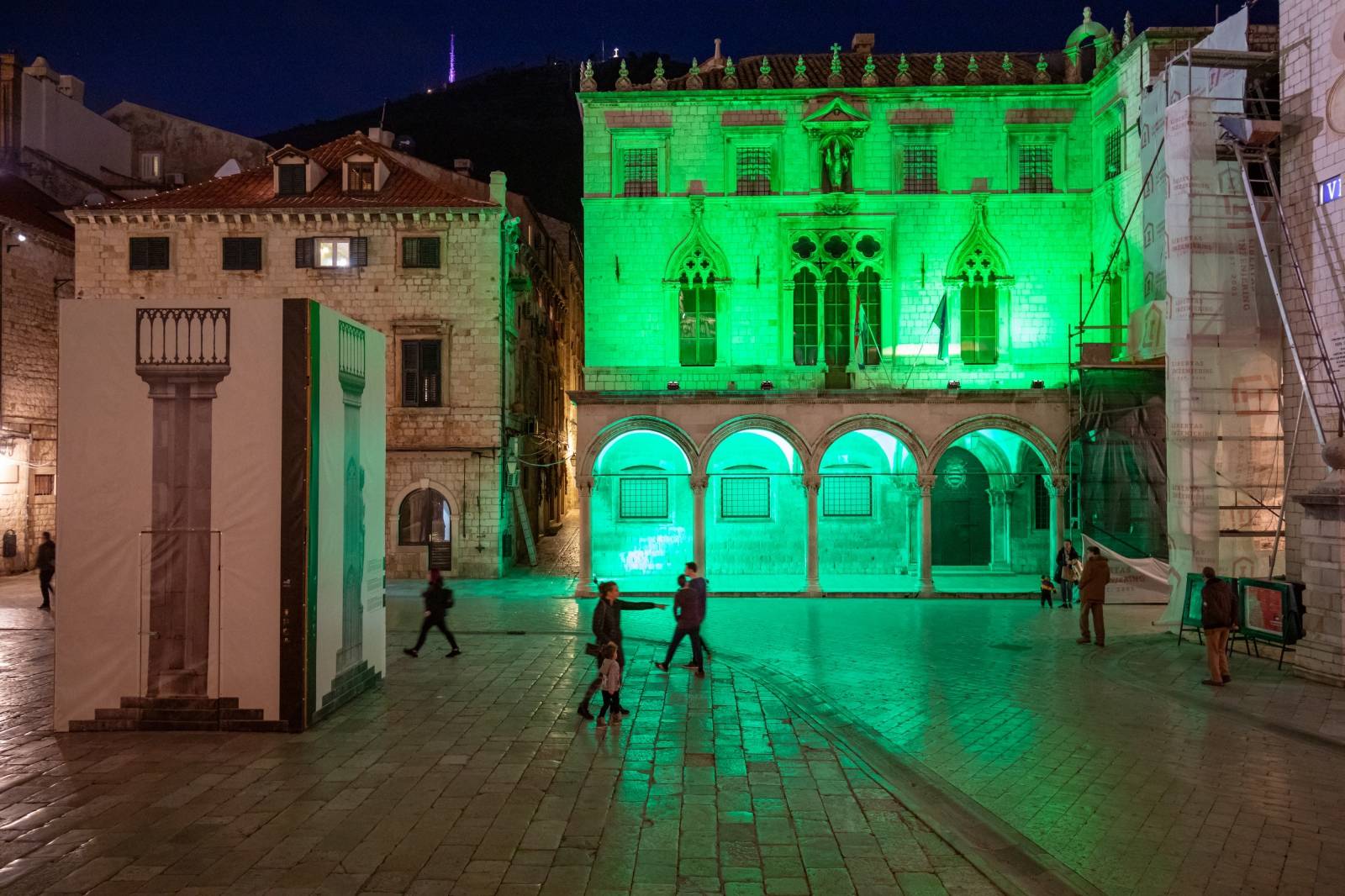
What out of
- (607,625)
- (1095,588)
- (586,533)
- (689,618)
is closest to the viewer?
(607,625)

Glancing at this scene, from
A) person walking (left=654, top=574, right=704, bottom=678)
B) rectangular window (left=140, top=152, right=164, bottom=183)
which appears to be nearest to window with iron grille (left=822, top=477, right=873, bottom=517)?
person walking (left=654, top=574, right=704, bottom=678)

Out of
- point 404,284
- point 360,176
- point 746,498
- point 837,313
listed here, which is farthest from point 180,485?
point 360,176

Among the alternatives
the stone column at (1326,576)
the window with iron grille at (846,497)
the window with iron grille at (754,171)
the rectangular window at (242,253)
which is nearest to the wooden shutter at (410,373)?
the rectangular window at (242,253)

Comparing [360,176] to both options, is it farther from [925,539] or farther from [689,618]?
[689,618]

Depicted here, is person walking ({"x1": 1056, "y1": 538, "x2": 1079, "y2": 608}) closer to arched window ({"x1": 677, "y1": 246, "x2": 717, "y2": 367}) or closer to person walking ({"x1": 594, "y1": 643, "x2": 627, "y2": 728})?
arched window ({"x1": 677, "y1": 246, "x2": 717, "y2": 367})

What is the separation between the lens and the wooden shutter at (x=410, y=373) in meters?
29.0

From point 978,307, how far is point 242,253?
22.9 metres

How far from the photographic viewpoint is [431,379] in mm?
29047

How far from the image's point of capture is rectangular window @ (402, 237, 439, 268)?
2900 centimetres

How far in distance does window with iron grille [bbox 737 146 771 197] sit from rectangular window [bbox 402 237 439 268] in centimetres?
986

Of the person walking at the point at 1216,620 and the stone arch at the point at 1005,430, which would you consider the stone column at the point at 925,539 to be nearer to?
the stone arch at the point at 1005,430

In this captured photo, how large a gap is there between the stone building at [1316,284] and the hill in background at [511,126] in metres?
71.9

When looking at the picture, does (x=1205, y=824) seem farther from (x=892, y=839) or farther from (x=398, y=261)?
(x=398, y=261)

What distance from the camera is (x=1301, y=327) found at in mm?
15594
